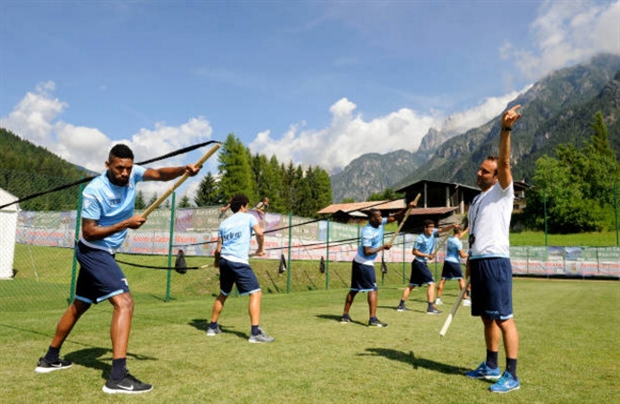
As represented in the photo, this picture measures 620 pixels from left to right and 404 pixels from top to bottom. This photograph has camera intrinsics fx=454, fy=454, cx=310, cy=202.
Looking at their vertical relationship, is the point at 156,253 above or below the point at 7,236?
below

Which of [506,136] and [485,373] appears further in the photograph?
[485,373]

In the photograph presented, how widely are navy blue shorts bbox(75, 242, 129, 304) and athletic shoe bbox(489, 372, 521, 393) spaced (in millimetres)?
3518

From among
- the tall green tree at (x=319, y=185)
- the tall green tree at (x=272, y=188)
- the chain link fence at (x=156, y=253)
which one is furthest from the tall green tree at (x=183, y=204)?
the tall green tree at (x=319, y=185)

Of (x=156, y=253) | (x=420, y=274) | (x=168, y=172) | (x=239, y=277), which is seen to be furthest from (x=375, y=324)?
(x=156, y=253)

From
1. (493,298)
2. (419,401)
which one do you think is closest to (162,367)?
(419,401)

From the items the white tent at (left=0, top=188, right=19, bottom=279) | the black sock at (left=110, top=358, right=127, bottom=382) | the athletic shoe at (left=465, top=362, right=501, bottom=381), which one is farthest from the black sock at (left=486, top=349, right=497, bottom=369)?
the white tent at (left=0, top=188, right=19, bottom=279)

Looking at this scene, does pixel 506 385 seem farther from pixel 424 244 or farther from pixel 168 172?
pixel 424 244

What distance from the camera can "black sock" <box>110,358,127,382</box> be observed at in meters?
3.87

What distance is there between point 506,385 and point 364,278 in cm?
426

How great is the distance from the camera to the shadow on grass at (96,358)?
471cm

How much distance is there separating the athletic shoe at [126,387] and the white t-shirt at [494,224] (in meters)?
3.38

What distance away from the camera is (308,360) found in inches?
204

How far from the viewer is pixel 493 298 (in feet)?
14.6

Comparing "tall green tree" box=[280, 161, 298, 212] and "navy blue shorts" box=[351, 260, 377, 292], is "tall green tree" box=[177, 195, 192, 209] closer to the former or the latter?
"navy blue shorts" box=[351, 260, 377, 292]
